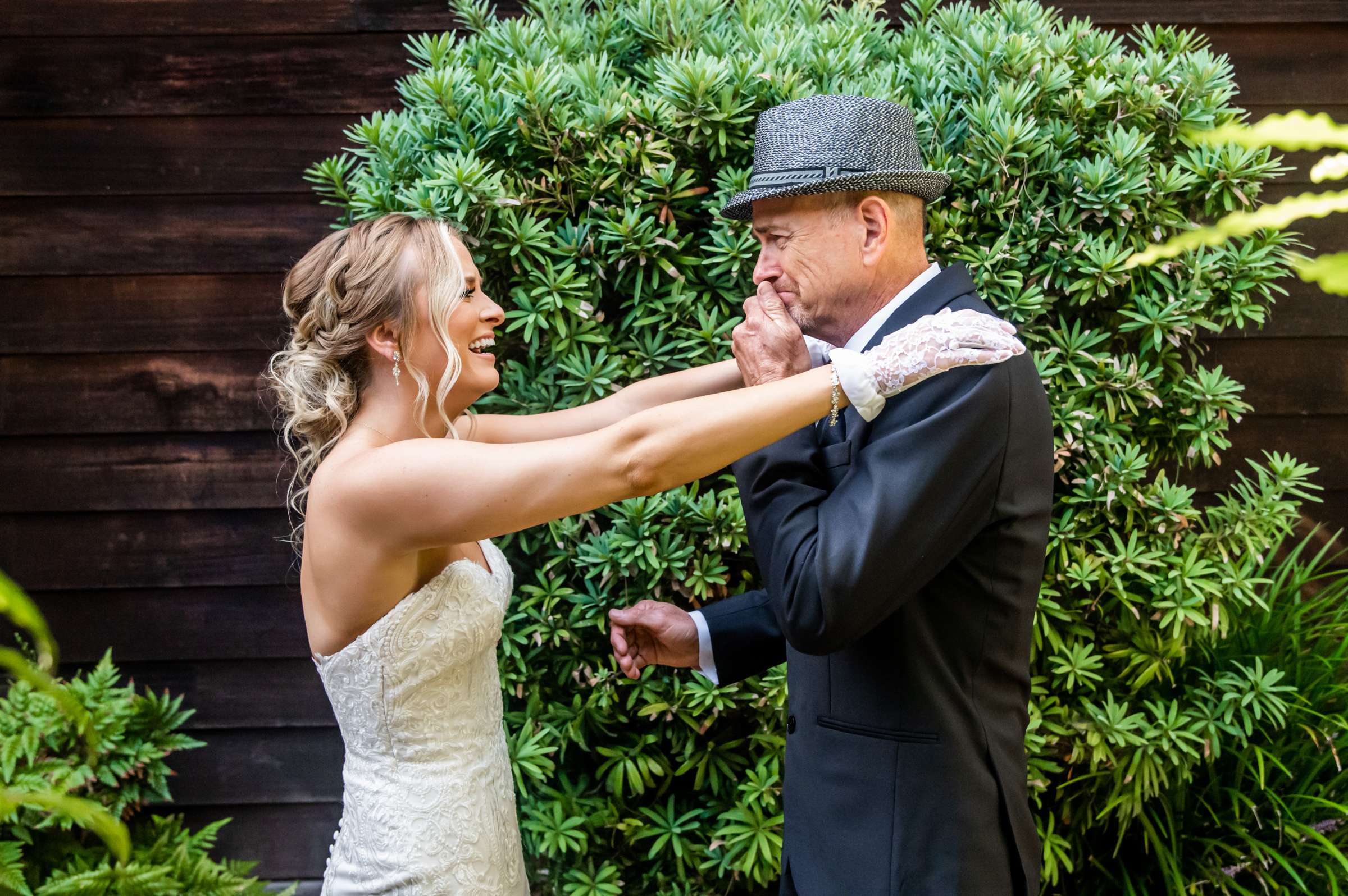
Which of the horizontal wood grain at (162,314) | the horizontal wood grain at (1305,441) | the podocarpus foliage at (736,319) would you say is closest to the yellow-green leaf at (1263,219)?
the podocarpus foliage at (736,319)

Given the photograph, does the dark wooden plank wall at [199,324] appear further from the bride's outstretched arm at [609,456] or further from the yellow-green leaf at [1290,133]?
the yellow-green leaf at [1290,133]

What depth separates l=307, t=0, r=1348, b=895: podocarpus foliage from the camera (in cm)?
262

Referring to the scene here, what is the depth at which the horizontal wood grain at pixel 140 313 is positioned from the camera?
11.7 ft

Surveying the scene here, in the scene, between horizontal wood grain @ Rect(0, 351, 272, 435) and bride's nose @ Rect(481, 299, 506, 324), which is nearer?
bride's nose @ Rect(481, 299, 506, 324)

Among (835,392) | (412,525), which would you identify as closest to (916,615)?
(835,392)

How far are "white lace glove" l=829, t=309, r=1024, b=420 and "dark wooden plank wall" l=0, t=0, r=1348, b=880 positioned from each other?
2.46 m

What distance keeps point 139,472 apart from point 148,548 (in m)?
0.29

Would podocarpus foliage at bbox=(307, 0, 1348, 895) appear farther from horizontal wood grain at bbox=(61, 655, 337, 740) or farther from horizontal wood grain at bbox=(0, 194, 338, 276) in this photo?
horizontal wood grain at bbox=(61, 655, 337, 740)

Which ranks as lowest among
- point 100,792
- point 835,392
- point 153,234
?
point 100,792

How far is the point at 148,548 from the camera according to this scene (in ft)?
11.9

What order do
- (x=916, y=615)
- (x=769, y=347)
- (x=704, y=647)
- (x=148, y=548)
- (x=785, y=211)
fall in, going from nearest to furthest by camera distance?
(x=916, y=615)
(x=769, y=347)
(x=785, y=211)
(x=704, y=647)
(x=148, y=548)

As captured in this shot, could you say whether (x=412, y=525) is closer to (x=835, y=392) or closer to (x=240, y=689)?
(x=835, y=392)

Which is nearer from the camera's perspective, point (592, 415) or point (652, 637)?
point (652, 637)

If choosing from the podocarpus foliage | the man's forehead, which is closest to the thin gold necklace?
the podocarpus foliage
